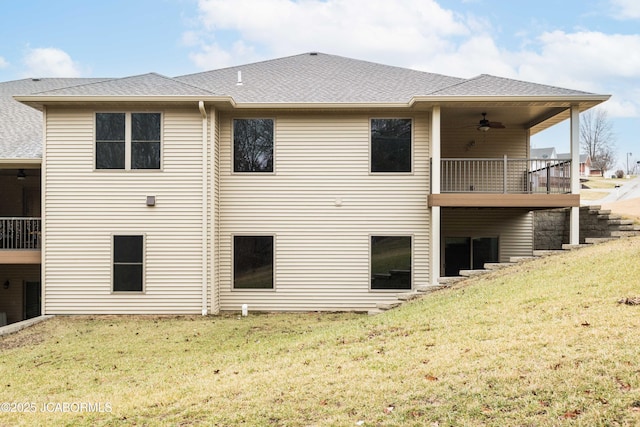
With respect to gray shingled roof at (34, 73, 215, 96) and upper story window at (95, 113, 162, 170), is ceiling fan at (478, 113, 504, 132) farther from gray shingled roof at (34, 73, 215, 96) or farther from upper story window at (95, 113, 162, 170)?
upper story window at (95, 113, 162, 170)

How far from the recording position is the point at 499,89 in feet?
42.0

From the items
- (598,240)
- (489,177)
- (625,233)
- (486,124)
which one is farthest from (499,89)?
(625,233)

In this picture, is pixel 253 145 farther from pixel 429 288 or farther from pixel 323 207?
Result: pixel 429 288

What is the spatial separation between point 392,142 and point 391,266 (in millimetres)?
3207

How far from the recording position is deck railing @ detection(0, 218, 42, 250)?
45.8 feet

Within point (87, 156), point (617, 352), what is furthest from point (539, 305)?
point (87, 156)

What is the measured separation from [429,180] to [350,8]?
85.1ft

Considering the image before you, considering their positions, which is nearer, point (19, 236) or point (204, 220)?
point (204, 220)

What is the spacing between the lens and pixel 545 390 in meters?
4.53

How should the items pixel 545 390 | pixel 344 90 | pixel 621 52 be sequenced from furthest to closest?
pixel 621 52, pixel 344 90, pixel 545 390

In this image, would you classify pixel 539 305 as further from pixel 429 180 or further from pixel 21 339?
pixel 21 339

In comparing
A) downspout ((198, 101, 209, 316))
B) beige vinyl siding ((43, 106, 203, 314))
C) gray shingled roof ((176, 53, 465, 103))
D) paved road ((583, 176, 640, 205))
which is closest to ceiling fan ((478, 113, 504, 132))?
gray shingled roof ((176, 53, 465, 103))

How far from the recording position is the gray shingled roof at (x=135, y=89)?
12461 mm

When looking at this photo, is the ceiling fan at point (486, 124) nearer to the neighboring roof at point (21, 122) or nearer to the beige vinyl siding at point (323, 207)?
the beige vinyl siding at point (323, 207)
